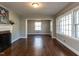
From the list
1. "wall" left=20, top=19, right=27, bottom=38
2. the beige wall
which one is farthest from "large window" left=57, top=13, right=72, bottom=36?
the beige wall

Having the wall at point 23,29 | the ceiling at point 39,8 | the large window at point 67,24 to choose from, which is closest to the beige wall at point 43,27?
the wall at point 23,29

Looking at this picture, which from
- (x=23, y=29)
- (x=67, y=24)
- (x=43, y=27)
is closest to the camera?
(x=67, y=24)

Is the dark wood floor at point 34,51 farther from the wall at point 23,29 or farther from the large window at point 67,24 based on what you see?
the wall at point 23,29

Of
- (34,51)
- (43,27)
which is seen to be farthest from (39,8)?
(43,27)

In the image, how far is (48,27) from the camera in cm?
1612

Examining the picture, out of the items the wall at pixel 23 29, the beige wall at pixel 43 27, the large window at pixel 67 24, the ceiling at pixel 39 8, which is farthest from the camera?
the beige wall at pixel 43 27

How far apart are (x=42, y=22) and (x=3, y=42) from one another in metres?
11.0

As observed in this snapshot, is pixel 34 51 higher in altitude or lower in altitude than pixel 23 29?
lower

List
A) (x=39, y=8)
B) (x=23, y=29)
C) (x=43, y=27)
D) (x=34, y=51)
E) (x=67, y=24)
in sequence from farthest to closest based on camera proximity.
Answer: (x=43, y=27)
(x=23, y=29)
(x=39, y=8)
(x=67, y=24)
(x=34, y=51)

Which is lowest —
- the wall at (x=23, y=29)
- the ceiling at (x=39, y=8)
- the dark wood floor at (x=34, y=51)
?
the dark wood floor at (x=34, y=51)

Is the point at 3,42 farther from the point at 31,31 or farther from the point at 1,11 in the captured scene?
the point at 31,31

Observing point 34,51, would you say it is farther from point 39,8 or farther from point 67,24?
point 39,8

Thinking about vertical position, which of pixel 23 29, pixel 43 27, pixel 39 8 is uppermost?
pixel 39 8

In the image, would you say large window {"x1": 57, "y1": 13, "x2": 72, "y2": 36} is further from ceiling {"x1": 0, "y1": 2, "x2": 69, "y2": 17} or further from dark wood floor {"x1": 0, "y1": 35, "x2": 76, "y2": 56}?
dark wood floor {"x1": 0, "y1": 35, "x2": 76, "y2": 56}
